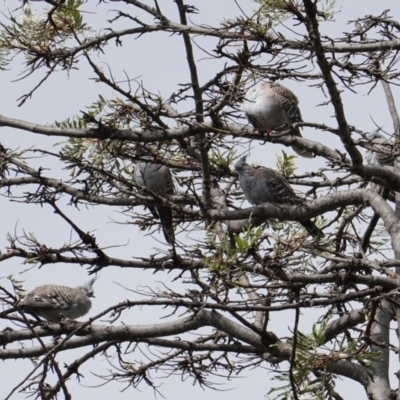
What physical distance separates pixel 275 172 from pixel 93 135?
181 cm

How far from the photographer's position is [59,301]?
19.9 feet

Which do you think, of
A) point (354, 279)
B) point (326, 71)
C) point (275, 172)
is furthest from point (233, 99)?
point (275, 172)

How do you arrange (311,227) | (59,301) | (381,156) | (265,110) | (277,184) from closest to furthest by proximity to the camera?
(311,227)
(277,184)
(265,110)
(59,301)
(381,156)

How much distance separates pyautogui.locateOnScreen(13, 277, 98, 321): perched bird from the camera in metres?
5.79

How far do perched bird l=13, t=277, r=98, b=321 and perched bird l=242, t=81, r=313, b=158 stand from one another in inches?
67.1

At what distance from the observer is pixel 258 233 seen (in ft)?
11.2

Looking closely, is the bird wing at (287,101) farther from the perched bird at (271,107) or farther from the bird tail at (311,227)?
the bird tail at (311,227)

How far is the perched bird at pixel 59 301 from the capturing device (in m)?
5.79

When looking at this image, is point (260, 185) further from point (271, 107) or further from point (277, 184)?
point (271, 107)

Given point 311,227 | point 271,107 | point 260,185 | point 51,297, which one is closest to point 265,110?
point 271,107

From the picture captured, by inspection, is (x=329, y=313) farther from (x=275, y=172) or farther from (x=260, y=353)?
(x=275, y=172)

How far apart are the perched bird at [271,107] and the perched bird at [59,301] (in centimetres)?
170

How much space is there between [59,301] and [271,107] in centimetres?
187

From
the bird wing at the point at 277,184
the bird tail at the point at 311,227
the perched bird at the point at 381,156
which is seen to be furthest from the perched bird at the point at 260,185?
the perched bird at the point at 381,156
